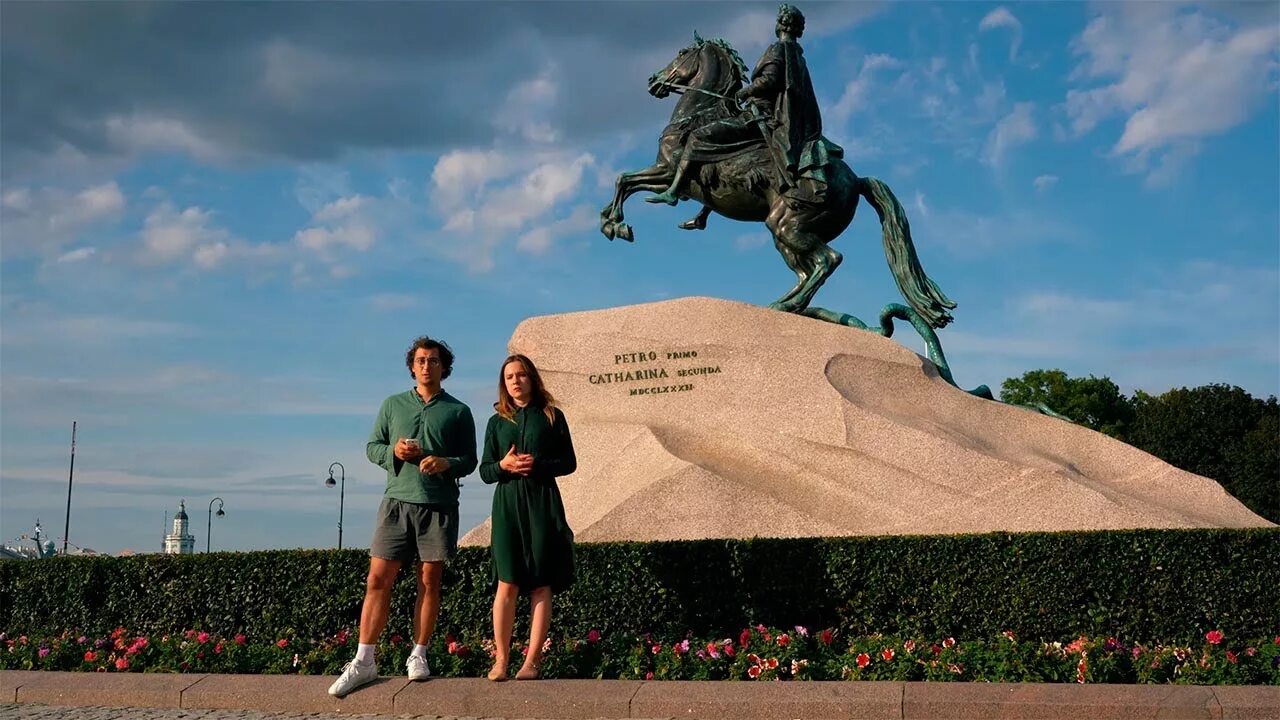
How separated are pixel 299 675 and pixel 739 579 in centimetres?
279

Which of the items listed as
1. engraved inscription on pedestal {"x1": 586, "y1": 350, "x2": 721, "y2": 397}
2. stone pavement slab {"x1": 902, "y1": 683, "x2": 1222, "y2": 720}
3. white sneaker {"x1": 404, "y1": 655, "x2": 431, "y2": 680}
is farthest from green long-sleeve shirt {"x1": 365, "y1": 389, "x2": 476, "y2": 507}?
engraved inscription on pedestal {"x1": 586, "y1": 350, "x2": 721, "y2": 397}

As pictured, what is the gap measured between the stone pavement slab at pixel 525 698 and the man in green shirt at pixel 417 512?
0.20 m

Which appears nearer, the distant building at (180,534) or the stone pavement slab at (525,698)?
the stone pavement slab at (525,698)

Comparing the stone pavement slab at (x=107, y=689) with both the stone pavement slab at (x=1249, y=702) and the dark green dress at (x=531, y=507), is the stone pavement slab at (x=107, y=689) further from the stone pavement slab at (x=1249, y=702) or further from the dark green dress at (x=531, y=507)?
the stone pavement slab at (x=1249, y=702)

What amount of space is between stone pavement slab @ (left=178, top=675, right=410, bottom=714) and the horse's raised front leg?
26.0ft

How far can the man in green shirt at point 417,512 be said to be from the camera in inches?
245

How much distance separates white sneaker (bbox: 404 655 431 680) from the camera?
631 centimetres

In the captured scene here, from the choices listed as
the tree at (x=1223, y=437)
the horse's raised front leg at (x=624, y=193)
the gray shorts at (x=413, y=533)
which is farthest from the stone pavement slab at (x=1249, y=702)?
the tree at (x=1223, y=437)

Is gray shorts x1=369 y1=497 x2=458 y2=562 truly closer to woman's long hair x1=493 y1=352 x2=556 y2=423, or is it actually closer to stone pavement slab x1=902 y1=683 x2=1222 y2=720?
woman's long hair x1=493 y1=352 x2=556 y2=423

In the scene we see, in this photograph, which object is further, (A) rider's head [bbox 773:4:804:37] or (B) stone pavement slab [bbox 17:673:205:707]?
(A) rider's head [bbox 773:4:804:37]

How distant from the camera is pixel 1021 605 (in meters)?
7.38

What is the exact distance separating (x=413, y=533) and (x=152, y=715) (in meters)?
1.73

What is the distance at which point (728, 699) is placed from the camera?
5.88 m

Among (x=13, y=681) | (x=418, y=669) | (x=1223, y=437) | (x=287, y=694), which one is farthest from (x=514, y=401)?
(x=1223, y=437)
